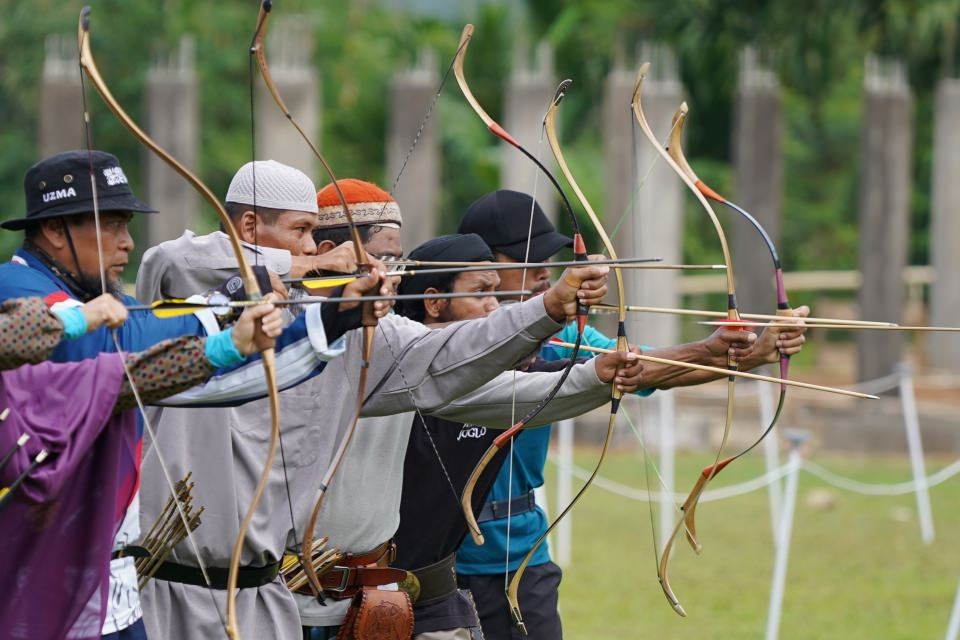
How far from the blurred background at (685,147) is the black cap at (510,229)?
3.26 m

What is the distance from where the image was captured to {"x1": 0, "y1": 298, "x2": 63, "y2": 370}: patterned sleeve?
282 centimetres

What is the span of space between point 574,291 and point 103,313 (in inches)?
40.6

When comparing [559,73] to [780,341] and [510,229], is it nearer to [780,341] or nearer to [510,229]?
[510,229]

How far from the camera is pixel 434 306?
4.34 m

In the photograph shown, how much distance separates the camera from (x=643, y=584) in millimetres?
8852

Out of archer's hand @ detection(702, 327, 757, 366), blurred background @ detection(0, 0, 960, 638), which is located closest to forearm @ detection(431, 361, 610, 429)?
archer's hand @ detection(702, 327, 757, 366)

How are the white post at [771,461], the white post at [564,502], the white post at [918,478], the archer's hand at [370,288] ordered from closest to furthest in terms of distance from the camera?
the archer's hand at [370,288]
the white post at [564,502]
the white post at [771,461]
the white post at [918,478]

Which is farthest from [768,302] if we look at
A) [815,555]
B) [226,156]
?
[226,156]

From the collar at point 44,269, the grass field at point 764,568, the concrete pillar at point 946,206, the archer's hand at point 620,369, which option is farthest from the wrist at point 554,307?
the concrete pillar at point 946,206

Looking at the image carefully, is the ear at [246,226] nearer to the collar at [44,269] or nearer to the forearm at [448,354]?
the forearm at [448,354]

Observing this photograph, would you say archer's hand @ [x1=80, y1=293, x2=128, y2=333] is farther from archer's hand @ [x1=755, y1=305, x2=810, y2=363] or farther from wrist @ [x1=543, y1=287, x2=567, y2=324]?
archer's hand @ [x1=755, y1=305, x2=810, y2=363]

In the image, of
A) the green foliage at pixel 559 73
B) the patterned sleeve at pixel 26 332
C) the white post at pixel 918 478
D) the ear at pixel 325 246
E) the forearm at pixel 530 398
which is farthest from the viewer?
the green foliage at pixel 559 73

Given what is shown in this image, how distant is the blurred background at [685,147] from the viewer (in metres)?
10.5

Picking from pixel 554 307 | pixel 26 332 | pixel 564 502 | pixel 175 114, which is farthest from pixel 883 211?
pixel 26 332
